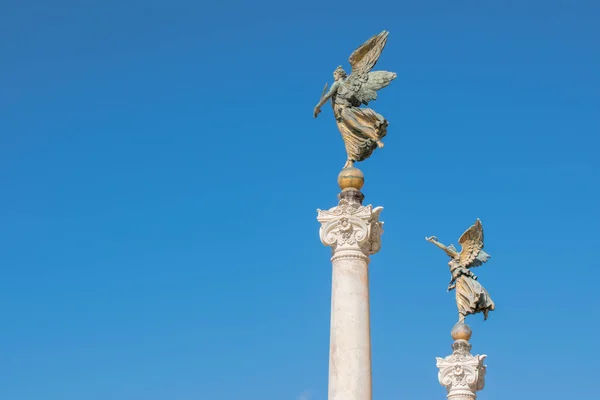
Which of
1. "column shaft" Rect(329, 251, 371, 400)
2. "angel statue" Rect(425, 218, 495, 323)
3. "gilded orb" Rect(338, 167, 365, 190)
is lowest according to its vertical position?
"column shaft" Rect(329, 251, 371, 400)

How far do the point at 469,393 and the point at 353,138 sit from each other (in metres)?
13.3

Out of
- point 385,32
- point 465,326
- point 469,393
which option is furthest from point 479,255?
point 385,32

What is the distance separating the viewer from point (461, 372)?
100 ft

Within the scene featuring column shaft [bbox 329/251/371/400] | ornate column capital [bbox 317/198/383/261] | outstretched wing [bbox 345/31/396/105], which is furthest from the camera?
outstretched wing [bbox 345/31/396/105]

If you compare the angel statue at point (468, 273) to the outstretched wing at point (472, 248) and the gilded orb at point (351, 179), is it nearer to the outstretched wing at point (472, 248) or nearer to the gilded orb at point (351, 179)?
the outstretched wing at point (472, 248)

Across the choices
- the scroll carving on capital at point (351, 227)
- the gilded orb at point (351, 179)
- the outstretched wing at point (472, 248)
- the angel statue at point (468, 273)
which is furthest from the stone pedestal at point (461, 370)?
the gilded orb at point (351, 179)

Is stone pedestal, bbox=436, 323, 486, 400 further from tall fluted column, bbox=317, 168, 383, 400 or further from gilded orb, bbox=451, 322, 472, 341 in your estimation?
tall fluted column, bbox=317, 168, 383, 400

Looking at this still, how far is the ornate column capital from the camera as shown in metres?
18.7

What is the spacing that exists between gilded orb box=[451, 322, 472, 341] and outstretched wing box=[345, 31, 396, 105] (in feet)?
42.1

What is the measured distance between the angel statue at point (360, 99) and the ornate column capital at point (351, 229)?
3.94 ft

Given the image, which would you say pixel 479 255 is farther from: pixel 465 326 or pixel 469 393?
pixel 469 393

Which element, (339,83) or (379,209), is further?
(339,83)

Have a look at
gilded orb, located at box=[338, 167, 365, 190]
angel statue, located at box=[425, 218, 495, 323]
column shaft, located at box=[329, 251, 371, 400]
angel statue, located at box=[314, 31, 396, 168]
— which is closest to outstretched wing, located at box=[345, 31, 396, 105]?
angel statue, located at box=[314, 31, 396, 168]

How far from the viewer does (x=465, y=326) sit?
3141cm
